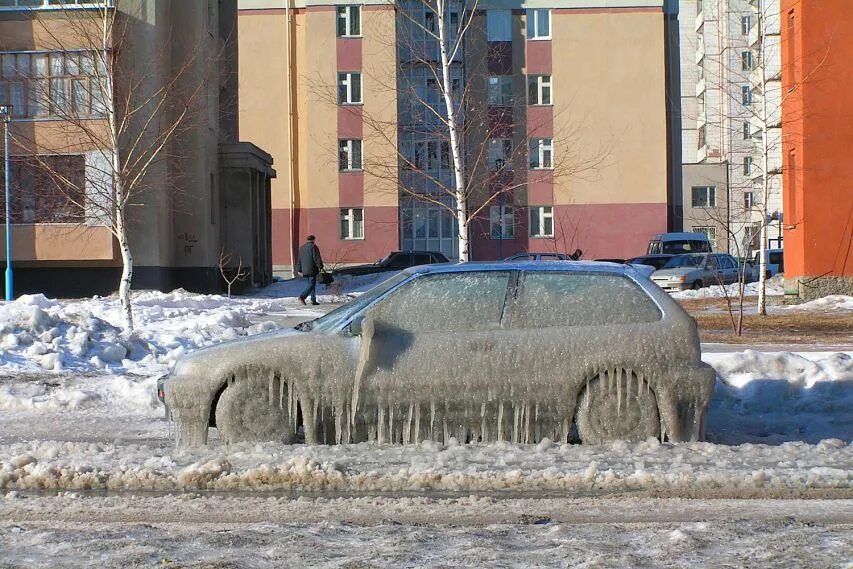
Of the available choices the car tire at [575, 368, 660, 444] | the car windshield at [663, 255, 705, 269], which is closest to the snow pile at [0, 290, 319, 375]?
the car tire at [575, 368, 660, 444]

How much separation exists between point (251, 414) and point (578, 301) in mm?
2510

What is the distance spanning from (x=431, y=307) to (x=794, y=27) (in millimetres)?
23280

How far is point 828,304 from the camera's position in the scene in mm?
27516

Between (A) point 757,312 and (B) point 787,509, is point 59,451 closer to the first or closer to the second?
(B) point 787,509

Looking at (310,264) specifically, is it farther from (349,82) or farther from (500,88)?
(500,88)

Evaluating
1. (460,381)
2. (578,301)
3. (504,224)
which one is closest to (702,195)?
(504,224)

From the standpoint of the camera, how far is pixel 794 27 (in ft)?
96.0

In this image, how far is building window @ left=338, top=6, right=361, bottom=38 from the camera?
53.1 meters

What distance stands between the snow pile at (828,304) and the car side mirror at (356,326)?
20292mm

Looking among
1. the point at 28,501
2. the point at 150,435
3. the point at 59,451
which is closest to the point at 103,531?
the point at 28,501

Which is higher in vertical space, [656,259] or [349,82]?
[349,82]

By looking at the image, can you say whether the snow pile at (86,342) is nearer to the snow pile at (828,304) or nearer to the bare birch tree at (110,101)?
the bare birch tree at (110,101)

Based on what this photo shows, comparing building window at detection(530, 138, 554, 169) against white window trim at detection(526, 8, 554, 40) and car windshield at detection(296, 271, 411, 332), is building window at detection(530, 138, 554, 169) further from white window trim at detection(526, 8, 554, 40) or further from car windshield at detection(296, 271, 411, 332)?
car windshield at detection(296, 271, 411, 332)

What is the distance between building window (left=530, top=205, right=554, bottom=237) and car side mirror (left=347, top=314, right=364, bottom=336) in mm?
46502
